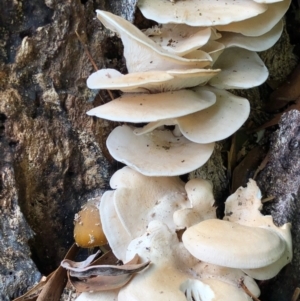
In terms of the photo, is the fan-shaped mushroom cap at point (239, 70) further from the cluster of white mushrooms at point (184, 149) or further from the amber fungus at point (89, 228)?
the amber fungus at point (89, 228)

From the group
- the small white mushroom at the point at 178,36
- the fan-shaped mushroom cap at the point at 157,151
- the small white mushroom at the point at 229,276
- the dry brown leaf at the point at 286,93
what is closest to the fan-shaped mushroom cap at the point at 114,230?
the fan-shaped mushroom cap at the point at 157,151

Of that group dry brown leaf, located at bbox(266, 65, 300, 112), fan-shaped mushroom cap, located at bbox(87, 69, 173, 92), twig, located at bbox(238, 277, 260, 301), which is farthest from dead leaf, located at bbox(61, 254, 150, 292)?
dry brown leaf, located at bbox(266, 65, 300, 112)

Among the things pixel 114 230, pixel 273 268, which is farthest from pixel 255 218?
pixel 114 230

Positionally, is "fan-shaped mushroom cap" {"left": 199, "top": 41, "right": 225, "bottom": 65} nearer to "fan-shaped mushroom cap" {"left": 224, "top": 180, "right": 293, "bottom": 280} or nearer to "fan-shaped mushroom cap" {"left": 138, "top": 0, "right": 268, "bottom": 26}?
"fan-shaped mushroom cap" {"left": 138, "top": 0, "right": 268, "bottom": 26}

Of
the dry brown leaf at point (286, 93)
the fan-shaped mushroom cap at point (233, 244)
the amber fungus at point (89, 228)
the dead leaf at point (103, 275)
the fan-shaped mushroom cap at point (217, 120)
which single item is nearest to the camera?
the fan-shaped mushroom cap at point (233, 244)

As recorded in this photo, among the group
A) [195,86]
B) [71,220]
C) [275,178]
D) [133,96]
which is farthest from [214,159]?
[71,220]

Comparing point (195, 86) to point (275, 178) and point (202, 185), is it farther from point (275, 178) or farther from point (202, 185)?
point (275, 178)

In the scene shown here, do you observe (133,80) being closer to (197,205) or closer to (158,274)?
(197,205)

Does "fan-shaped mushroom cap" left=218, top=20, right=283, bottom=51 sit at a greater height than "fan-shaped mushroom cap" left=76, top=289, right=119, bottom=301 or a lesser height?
greater
